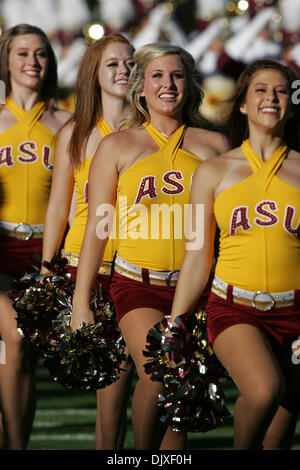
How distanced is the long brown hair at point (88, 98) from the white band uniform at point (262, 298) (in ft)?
4.70

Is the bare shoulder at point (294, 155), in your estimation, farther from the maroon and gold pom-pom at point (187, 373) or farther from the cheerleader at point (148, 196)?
the maroon and gold pom-pom at point (187, 373)

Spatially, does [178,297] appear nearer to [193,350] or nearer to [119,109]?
[193,350]

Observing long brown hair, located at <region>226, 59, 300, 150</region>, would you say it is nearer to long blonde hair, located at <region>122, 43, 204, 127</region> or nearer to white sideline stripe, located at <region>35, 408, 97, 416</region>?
long blonde hair, located at <region>122, 43, 204, 127</region>

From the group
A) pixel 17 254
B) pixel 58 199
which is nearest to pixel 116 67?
pixel 58 199

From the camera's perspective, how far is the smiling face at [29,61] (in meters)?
6.58

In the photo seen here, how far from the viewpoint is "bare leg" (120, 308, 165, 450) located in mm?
5324

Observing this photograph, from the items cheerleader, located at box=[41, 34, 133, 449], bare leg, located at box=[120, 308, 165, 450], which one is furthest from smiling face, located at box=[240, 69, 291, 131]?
cheerleader, located at box=[41, 34, 133, 449]

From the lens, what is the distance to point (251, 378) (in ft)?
15.7

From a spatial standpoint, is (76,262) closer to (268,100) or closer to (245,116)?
(245,116)

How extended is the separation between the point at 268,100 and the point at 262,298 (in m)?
0.84

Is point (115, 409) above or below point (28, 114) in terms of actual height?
below

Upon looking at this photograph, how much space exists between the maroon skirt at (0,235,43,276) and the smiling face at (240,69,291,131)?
1.82m
